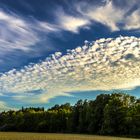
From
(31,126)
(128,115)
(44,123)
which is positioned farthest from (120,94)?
(31,126)

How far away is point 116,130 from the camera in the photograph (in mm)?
110125

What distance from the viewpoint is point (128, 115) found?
108m

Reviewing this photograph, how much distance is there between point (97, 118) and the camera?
120m

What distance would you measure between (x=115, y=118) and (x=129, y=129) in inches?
259

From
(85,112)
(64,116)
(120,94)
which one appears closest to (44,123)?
(64,116)

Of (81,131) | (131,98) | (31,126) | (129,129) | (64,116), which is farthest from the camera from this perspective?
(31,126)

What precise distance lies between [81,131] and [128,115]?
75.1 feet

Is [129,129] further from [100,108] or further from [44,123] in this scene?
[44,123]

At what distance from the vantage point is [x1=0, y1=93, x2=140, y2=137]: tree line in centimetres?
10775

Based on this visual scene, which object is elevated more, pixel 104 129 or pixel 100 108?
pixel 100 108

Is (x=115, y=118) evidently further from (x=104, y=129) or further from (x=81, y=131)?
(x=81, y=131)

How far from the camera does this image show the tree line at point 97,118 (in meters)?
108

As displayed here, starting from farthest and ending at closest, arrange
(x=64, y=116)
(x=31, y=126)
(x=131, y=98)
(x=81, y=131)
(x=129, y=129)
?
1. (x=31, y=126)
2. (x=64, y=116)
3. (x=81, y=131)
4. (x=131, y=98)
5. (x=129, y=129)

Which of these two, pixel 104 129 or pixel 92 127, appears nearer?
pixel 104 129
